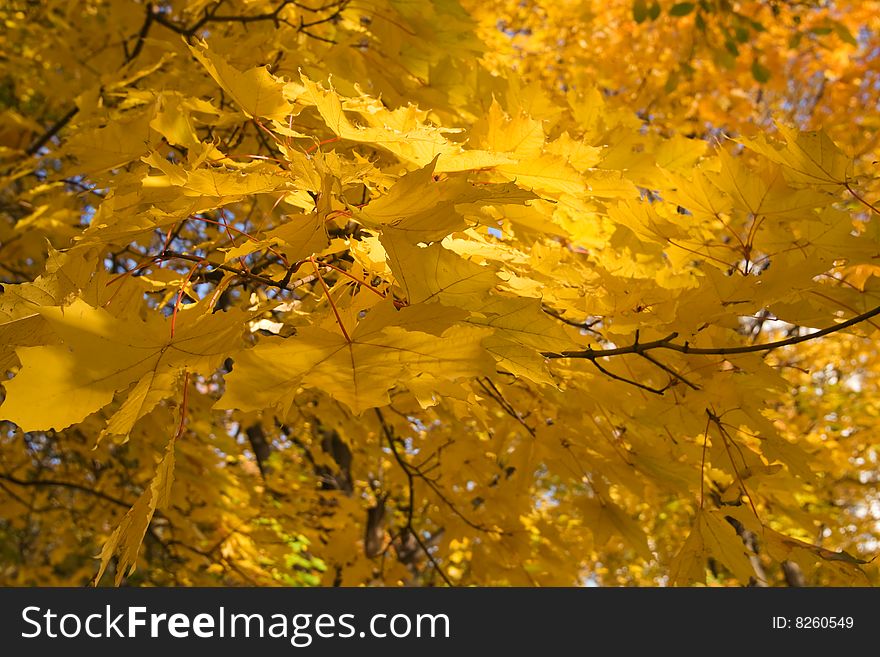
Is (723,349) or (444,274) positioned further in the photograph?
(723,349)

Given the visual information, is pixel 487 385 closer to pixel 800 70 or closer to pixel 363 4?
pixel 363 4

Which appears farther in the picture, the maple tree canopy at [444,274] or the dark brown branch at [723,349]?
the dark brown branch at [723,349]

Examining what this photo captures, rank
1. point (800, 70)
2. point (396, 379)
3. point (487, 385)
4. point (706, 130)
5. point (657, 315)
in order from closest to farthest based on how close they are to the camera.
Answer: point (396, 379), point (657, 315), point (487, 385), point (706, 130), point (800, 70)

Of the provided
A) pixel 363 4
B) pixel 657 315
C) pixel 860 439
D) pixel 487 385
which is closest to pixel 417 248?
pixel 657 315

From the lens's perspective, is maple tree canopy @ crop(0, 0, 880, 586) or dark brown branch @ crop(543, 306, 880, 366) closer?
maple tree canopy @ crop(0, 0, 880, 586)

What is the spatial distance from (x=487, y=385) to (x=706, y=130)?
383 centimetres

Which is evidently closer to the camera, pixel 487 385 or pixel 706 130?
pixel 487 385

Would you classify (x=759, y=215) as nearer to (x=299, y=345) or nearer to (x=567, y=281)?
(x=567, y=281)

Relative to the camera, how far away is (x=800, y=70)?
513 cm

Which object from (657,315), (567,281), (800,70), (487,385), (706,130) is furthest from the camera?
(800,70)

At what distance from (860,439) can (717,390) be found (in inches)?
171

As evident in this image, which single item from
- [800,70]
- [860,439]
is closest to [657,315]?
[860,439]
